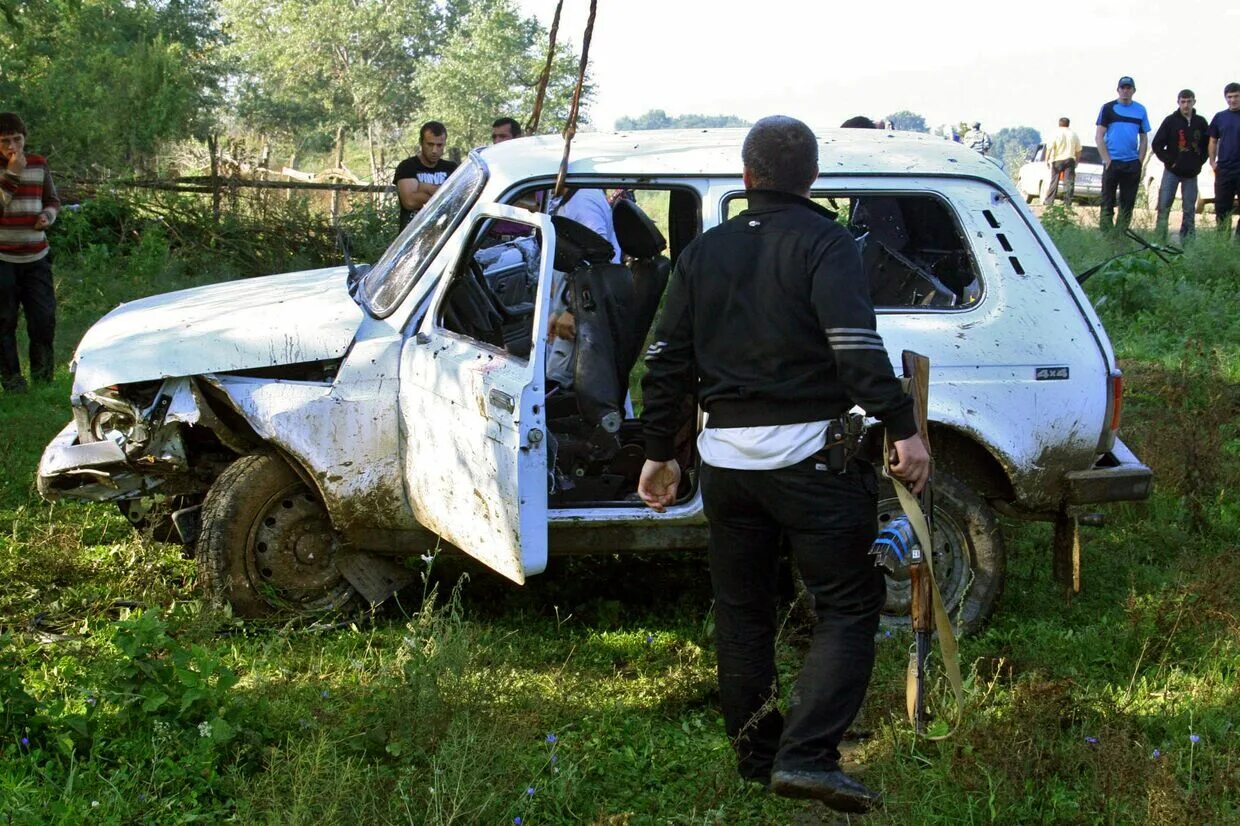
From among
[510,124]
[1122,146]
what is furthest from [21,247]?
[1122,146]

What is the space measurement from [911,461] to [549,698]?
179 cm

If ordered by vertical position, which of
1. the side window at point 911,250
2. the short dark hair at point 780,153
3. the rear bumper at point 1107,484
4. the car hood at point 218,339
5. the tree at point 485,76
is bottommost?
the rear bumper at point 1107,484

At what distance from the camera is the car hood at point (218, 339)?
5.14m

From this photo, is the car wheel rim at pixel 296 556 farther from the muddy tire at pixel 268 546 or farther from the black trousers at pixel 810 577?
the black trousers at pixel 810 577

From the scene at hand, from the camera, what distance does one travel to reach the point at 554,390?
5.52 metres

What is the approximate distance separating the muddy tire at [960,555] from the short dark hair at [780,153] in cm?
181

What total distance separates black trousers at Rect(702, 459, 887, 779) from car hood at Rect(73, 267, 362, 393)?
6.69 ft

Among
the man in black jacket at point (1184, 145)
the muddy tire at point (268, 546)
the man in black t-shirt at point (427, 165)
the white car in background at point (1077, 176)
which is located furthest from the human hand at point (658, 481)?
the white car in background at point (1077, 176)

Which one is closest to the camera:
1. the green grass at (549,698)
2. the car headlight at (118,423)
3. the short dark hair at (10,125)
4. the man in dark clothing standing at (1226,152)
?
the green grass at (549,698)

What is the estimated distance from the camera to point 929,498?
407 centimetres

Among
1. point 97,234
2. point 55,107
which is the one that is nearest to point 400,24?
point 55,107

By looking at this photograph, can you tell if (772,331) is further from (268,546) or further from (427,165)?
(427,165)

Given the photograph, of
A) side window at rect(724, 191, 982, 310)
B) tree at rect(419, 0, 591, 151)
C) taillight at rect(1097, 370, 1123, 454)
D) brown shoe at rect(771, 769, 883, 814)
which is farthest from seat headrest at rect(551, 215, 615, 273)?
tree at rect(419, 0, 591, 151)

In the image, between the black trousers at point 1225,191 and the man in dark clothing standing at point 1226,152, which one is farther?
the black trousers at point 1225,191
